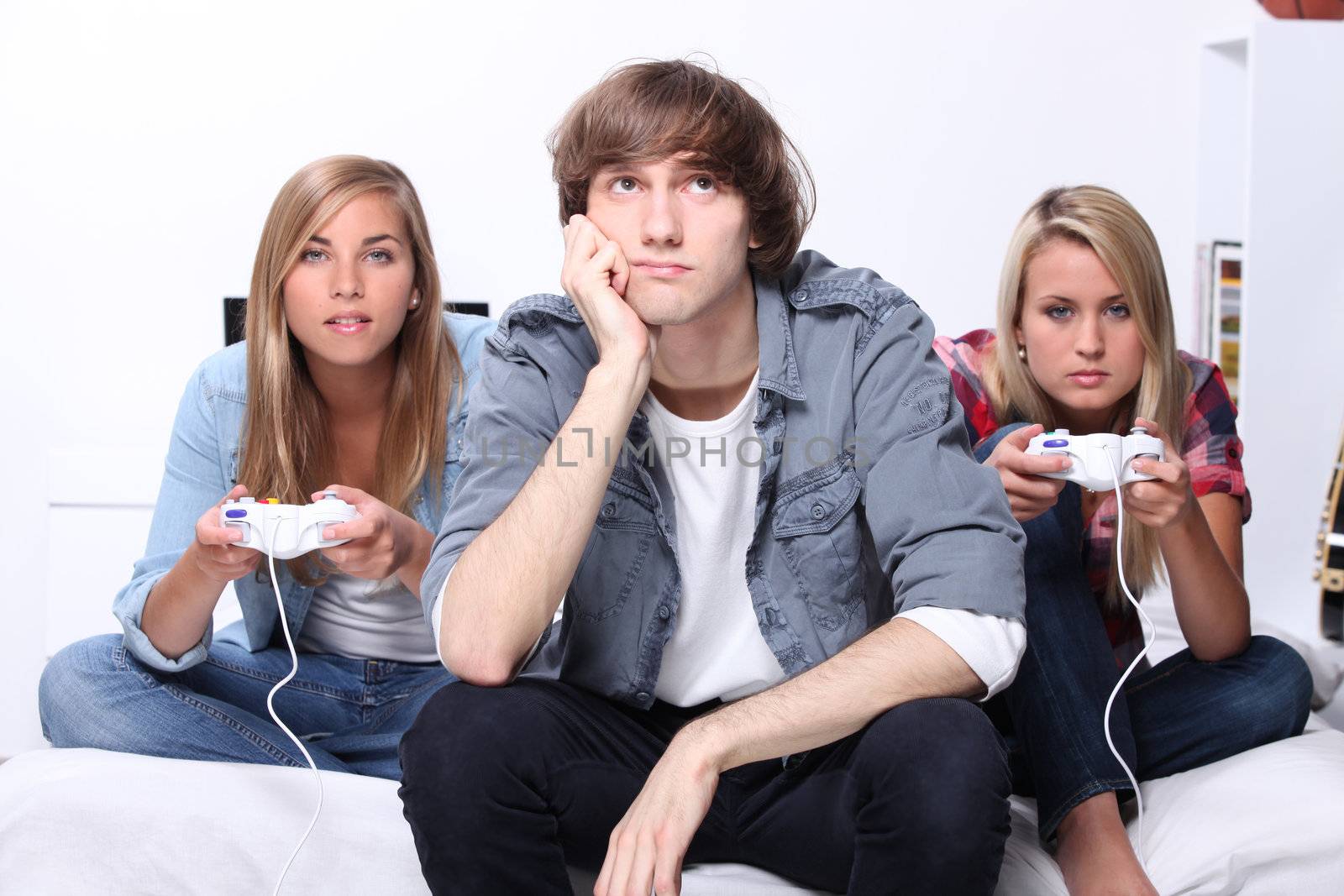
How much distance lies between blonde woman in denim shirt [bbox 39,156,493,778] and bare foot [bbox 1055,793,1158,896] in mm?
864

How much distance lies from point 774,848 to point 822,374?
0.54 meters

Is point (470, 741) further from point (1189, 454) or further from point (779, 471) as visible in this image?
point (1189, 454)

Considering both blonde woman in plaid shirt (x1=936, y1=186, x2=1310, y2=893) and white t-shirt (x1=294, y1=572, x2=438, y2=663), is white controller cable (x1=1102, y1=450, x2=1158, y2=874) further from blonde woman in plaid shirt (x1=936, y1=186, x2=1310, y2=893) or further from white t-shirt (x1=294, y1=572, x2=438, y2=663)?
white t-shirt (x1=294, y1=572, x2=438, y2=663)

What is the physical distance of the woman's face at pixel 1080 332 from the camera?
5.80 feet

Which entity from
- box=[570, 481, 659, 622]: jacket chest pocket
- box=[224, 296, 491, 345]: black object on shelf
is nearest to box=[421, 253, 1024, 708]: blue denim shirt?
box=[570, 481, 659, 622]: jacket chest pocket

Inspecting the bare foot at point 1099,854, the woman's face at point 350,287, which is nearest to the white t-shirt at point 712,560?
the bare foot at point 1099,854

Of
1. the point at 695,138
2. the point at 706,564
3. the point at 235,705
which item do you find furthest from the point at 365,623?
the point at 695,138

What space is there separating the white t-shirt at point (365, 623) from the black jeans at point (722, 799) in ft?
1.79

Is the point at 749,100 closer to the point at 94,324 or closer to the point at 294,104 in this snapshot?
the point at 294,104

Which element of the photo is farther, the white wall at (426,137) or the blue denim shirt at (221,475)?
the white wall at (426,137)

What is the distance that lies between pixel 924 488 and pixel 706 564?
0.29 meters

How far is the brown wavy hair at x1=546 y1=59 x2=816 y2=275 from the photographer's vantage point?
1454mm

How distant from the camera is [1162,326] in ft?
5.77

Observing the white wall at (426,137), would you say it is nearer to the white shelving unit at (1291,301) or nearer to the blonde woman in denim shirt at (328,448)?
the white shelving unit at (1291,301)
